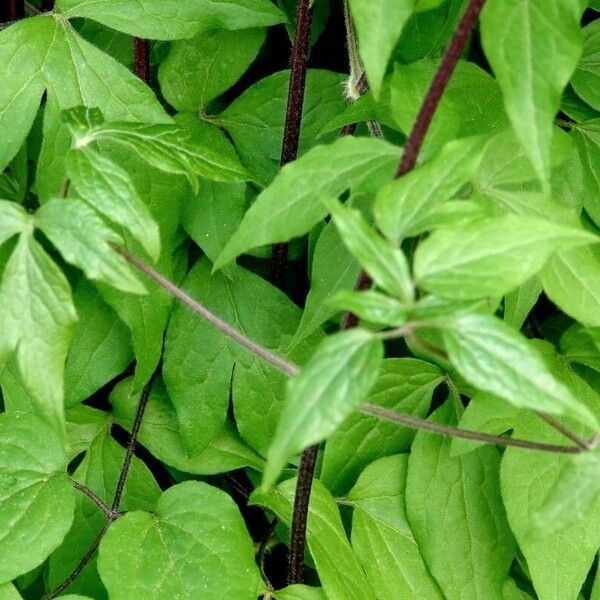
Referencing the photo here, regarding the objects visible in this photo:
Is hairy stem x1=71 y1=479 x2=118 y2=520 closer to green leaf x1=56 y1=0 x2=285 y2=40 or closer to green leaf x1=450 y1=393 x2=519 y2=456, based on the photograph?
green leaf x1=450 y1=393 x2=519 y2=456

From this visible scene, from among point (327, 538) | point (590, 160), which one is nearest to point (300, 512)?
point (327, 538)

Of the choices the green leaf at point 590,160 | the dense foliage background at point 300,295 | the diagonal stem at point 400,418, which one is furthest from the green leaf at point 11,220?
the green leaf at point 590,160

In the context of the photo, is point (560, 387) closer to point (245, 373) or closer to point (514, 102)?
point (514, 102)

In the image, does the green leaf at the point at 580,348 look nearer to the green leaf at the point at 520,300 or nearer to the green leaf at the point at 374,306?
the green leaf at the point at 520,300

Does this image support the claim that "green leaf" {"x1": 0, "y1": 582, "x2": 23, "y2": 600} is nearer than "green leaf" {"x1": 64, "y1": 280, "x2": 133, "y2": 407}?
Yes

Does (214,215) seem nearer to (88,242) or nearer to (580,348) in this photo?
(88,242)

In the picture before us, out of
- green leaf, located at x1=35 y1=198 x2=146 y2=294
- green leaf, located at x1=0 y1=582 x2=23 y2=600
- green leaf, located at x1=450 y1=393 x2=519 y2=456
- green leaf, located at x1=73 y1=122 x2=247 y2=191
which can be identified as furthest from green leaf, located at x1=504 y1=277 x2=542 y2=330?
green leaf, located at x1=0 y1=582 x2=23 y2=600
